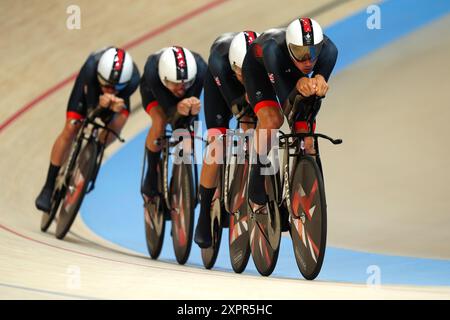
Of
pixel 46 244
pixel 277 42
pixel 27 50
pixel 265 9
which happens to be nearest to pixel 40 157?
pixel 27 50

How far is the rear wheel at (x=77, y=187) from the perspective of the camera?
602cm

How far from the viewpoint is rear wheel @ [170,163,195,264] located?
5465 mm

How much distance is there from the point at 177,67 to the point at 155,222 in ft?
3.39

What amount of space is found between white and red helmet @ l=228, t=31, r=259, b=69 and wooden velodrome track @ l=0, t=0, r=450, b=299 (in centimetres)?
108

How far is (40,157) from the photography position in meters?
8.10

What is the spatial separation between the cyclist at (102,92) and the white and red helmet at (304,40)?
1.99 m

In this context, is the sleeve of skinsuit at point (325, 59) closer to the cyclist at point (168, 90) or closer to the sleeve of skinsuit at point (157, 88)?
the cyclist at point (168, 90)

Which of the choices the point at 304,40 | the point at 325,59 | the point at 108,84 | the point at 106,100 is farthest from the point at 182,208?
the point at 304,40

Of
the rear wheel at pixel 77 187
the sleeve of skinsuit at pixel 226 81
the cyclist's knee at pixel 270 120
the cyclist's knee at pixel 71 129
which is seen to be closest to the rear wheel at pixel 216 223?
the sleeve of skinsuit at pixel 226 81

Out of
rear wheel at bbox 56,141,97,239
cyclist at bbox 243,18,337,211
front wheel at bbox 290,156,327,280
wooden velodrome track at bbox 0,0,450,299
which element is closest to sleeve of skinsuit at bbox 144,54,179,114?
rear wheel at bbox 56,141,97,239

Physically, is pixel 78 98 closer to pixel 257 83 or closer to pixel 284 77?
pixel 257 83

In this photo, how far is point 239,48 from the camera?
4.93m
